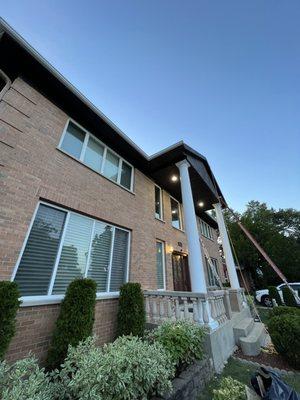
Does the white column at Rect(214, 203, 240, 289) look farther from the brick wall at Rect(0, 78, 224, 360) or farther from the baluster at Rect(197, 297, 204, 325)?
the baluster at Rect(197, 297, 204, 325)

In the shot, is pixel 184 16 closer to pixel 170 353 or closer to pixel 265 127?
pixel 265 127

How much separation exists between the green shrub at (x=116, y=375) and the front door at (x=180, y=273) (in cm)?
650

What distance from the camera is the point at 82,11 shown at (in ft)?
24.2

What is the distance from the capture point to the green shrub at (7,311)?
2.67 m

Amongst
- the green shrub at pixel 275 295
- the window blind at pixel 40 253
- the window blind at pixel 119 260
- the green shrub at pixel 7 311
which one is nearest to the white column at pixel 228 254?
the green shrub at pixel 275 295

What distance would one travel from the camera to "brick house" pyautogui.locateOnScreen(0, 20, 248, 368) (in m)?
3.80

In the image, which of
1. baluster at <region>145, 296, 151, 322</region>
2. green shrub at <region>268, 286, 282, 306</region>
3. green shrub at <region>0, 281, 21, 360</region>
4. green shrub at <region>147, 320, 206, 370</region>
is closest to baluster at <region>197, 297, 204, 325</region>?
green shrub at <region>147, 320, 206, 370</region>

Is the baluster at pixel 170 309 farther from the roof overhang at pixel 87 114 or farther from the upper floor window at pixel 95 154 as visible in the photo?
the roof overhang at pixel 87 114

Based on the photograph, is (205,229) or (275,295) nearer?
(275,295)

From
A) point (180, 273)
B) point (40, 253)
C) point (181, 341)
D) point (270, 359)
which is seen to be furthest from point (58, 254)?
point (180, 273)

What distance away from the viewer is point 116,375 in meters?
2.22

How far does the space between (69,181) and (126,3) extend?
8.86 metres

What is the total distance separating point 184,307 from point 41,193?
4811mm

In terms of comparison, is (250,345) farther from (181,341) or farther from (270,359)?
(181,341)
